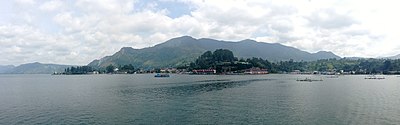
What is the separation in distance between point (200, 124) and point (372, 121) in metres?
25.5

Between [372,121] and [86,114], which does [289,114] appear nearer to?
[372,121]

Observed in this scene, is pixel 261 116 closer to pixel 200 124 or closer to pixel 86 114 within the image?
pixel 200 124

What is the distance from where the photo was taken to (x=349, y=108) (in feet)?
192

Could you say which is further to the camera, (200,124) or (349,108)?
(349,108)

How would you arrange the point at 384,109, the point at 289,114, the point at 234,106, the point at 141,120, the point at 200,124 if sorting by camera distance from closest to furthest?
the point at 200,124, the point at 141,120, the point at 289,114, the point at 384,109, the point at 234,106

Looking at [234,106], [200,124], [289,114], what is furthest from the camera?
[234,106]

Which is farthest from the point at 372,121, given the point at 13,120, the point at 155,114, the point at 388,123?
the point at 13,120

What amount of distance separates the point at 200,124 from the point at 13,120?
29.0 meters

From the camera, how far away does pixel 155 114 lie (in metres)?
52.4

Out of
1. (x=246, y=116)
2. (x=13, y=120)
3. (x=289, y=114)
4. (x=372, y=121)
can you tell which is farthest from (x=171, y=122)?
(x=372, y=121)

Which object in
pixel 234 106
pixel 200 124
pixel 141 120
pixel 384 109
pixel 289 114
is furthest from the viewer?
pixel 234 106

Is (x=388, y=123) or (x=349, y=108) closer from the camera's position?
(x=388, y=123)

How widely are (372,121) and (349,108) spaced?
42.1ft

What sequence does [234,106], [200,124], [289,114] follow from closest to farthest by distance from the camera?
[200,124]
[289,114]
[234,106]
